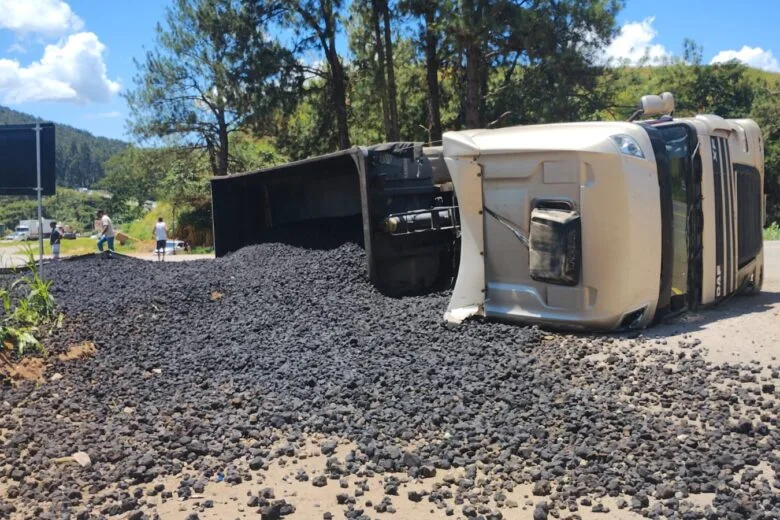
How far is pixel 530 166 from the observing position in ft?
18.3

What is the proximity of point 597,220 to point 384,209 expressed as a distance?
2.78 meters

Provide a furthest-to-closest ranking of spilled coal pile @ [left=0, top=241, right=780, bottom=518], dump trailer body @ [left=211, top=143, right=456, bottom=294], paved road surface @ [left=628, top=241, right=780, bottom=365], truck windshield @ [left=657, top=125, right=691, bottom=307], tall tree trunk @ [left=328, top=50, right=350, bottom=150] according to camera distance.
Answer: tall tree trunk @ [left=328, top=50, right=350, bottom=150] < dump trailer body @ [left=211, top=143, right=456, bottom=294] < truck windshield @ [left=657, top=125, right=691, bottom=307] < paved road surface @ [left=628, top=241, right=780, bottom=365] < spilled coal pile @ [left=0, top=241, right=780, bottom=518]

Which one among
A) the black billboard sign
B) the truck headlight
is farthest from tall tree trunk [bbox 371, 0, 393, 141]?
the truck headlight

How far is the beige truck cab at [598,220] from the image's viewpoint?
17.2ft

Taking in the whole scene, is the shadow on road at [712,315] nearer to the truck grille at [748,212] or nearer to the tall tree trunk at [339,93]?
the truck grille at [748,212]

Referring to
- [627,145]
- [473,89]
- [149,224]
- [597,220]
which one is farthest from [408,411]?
[149,224]

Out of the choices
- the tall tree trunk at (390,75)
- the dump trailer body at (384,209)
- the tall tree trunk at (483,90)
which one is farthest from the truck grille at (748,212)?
the tall tree trunk at (390,75)

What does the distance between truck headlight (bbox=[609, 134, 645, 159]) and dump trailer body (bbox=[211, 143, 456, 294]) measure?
2734mm

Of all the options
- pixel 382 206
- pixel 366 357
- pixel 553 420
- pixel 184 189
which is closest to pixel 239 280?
pixel 382 206

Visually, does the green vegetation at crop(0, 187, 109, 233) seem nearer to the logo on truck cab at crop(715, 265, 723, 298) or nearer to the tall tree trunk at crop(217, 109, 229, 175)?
the tall tree trunk at crop(217, 109, 229, 175)

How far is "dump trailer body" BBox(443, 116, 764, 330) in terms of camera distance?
5246 millimetres

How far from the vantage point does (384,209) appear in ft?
24.6

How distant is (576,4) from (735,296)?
11.7 m

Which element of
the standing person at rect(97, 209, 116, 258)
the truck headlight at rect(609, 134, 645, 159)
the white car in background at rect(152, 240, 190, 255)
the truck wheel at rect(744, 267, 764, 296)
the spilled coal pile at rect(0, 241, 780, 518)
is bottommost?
the spilled coal pile at rect(0, 241, 780, 518)
